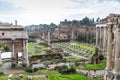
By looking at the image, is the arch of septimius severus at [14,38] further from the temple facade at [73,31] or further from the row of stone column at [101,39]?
the temple facade at [73,31]

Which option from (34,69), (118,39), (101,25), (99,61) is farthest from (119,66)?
(101,25)

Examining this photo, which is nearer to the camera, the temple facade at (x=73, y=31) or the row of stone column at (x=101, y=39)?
the row of stone column at (x=101, y=39)

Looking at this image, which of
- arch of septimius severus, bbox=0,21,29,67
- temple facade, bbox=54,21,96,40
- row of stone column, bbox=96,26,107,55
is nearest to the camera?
arch of septimius severus, bbox=0,21,29,67

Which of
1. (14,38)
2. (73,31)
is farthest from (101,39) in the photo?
(73,31)

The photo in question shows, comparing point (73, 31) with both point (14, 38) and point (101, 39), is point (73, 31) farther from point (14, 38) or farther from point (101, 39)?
point (14, 38)

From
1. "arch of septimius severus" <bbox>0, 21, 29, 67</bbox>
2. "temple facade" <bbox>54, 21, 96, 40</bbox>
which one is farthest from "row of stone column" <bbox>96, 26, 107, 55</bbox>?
"temple facade" <bbox>54, 21, 96, 40</bbox>

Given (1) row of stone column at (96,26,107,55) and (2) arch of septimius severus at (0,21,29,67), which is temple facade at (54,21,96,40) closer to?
(1) row of stone column at (96,26,107,55)

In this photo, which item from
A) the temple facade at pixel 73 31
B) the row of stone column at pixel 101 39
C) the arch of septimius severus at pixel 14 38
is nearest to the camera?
the arch of septimius severus at pixel 14 38

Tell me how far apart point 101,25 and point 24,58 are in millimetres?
19510

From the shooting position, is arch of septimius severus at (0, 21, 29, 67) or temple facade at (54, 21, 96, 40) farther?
temple facade at (54, 21, 96, 40)

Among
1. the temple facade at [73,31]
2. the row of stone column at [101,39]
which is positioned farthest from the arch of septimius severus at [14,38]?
the temple facade at [73,31]

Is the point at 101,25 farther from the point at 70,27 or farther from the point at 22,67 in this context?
the point at 70,27

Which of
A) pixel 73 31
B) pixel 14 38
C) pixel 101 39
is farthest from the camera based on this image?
pixel 73 31

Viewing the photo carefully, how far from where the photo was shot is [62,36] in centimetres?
13000
